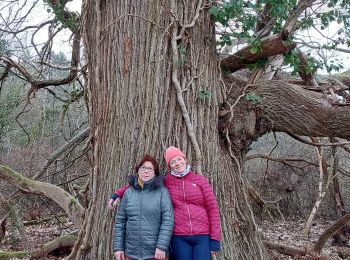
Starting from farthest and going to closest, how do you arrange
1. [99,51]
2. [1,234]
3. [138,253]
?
[1,234] < [99,51] < [138,253]

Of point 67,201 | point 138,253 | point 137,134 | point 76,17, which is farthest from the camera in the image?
point 67,201

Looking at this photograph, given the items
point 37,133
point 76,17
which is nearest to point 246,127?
point 76,17

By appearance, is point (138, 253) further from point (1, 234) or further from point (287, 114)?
point (1, 234)

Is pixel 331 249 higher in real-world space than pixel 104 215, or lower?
lower

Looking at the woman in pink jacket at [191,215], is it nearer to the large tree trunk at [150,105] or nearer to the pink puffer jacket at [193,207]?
the pink puffer jacket at [193,207]

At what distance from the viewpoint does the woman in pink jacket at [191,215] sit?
11.2 ft

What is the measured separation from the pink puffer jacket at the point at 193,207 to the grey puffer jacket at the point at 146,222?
73 millimetres

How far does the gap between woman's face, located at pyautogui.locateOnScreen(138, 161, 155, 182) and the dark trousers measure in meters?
0.49

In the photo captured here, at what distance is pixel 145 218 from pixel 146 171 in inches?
13.7

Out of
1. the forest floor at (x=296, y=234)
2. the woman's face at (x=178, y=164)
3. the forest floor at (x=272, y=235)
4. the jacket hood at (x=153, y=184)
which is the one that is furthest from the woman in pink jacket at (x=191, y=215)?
the forest floor at (x=296, y=234)

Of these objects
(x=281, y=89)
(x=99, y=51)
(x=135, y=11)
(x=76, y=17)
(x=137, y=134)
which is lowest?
(x=137, y=134)

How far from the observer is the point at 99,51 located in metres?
4.15

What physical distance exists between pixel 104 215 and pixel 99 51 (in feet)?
4.79

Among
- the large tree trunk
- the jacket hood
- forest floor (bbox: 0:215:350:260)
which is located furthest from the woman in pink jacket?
forest floor (bbox: 0:215:350:260)
